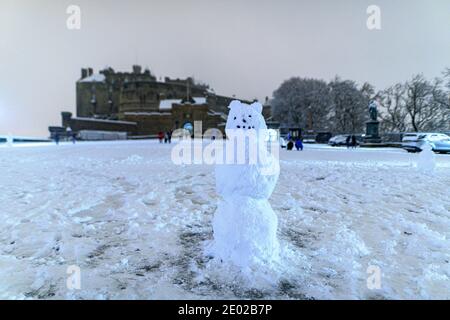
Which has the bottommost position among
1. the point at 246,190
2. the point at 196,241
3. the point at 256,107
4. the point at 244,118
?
the point at 196,241

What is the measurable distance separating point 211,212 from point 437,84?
157 ft

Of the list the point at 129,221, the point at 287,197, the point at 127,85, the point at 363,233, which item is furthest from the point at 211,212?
the point at 127,85

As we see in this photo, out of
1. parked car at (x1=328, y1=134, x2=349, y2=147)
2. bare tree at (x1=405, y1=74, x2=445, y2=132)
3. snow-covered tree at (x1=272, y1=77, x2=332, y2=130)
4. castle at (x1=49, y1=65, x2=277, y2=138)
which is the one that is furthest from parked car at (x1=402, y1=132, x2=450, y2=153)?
Answer: castle at (x1=49, y1=65, x2=277, y2=138)

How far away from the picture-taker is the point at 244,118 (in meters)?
3.39

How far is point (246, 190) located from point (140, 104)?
80.9 m

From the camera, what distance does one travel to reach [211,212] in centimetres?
606

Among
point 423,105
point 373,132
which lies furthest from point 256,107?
point 423,105

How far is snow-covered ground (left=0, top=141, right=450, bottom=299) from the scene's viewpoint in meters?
3.22

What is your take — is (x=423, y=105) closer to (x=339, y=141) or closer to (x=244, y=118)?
(x=339, y=141)

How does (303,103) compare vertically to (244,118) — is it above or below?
above

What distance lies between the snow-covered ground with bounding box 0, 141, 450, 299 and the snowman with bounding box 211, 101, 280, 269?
285 mm

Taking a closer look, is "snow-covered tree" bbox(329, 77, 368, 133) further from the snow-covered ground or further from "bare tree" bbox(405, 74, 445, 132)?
the snow-covered ground
